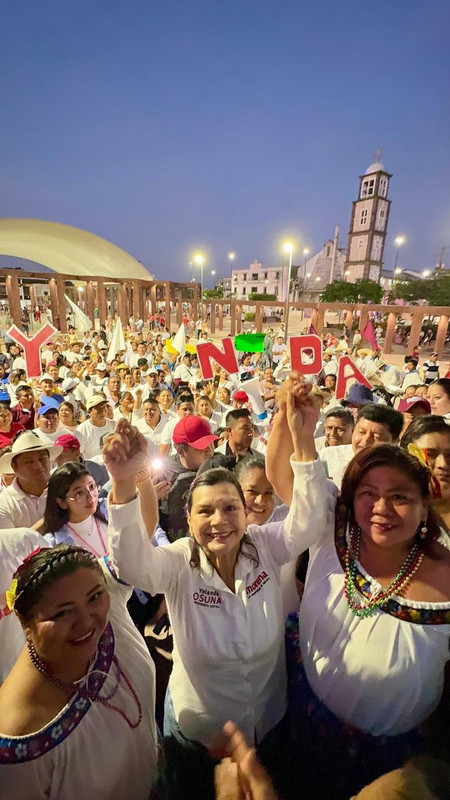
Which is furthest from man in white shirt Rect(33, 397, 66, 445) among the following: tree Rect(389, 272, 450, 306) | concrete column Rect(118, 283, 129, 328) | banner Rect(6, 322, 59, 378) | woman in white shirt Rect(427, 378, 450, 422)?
tree Rect(389, 272, 450, 306)

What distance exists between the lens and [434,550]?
4.91 feet

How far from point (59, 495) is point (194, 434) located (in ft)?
4.27

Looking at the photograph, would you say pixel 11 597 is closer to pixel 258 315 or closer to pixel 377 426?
pixel 377 426

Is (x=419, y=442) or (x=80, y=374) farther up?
(x=419, y=442)

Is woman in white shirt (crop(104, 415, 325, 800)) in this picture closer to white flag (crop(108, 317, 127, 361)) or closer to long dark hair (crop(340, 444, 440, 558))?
long dark hair (crop(340, 444, 440, 558))

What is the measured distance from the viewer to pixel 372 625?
1429mm

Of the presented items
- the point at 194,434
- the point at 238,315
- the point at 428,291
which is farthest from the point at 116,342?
the point at 428,291

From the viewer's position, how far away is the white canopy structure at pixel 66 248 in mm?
29562

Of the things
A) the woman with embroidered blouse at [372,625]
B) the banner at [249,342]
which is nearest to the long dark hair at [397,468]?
the woman with embroidered blouse at [372,625]

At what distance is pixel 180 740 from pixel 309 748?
0.57m

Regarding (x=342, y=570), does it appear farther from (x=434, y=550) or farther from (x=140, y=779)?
(x=140, y=779)

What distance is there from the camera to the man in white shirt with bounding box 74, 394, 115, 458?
194 inches

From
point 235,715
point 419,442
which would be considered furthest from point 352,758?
point 419,442

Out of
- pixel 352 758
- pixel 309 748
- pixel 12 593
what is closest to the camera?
pixel 12 593
